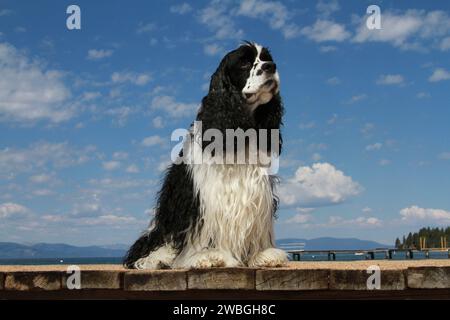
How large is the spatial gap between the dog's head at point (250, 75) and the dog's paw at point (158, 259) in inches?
77.9

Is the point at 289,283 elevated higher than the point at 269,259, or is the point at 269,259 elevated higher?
the point at 269,259

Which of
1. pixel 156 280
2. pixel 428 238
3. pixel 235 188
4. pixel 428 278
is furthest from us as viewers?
pixel 428 238

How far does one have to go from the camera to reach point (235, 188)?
6680 mm

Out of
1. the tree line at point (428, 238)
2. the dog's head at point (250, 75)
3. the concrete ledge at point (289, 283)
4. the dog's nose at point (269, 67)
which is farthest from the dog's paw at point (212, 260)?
the tree line at point (428, 238)

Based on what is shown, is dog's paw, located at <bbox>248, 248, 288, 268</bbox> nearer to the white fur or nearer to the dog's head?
the white fur

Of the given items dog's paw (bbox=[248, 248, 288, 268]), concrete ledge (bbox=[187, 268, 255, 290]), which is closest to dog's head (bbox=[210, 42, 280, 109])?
dog's paw (bbox=[248, 248, 288, 268])

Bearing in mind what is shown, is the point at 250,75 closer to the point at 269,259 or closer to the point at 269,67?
the point at 269,67

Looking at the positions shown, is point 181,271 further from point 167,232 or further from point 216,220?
point 167,232

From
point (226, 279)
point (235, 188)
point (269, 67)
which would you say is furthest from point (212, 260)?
point (269, 67)

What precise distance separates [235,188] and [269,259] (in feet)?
2.87

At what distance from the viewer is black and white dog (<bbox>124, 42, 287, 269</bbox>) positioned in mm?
6645
